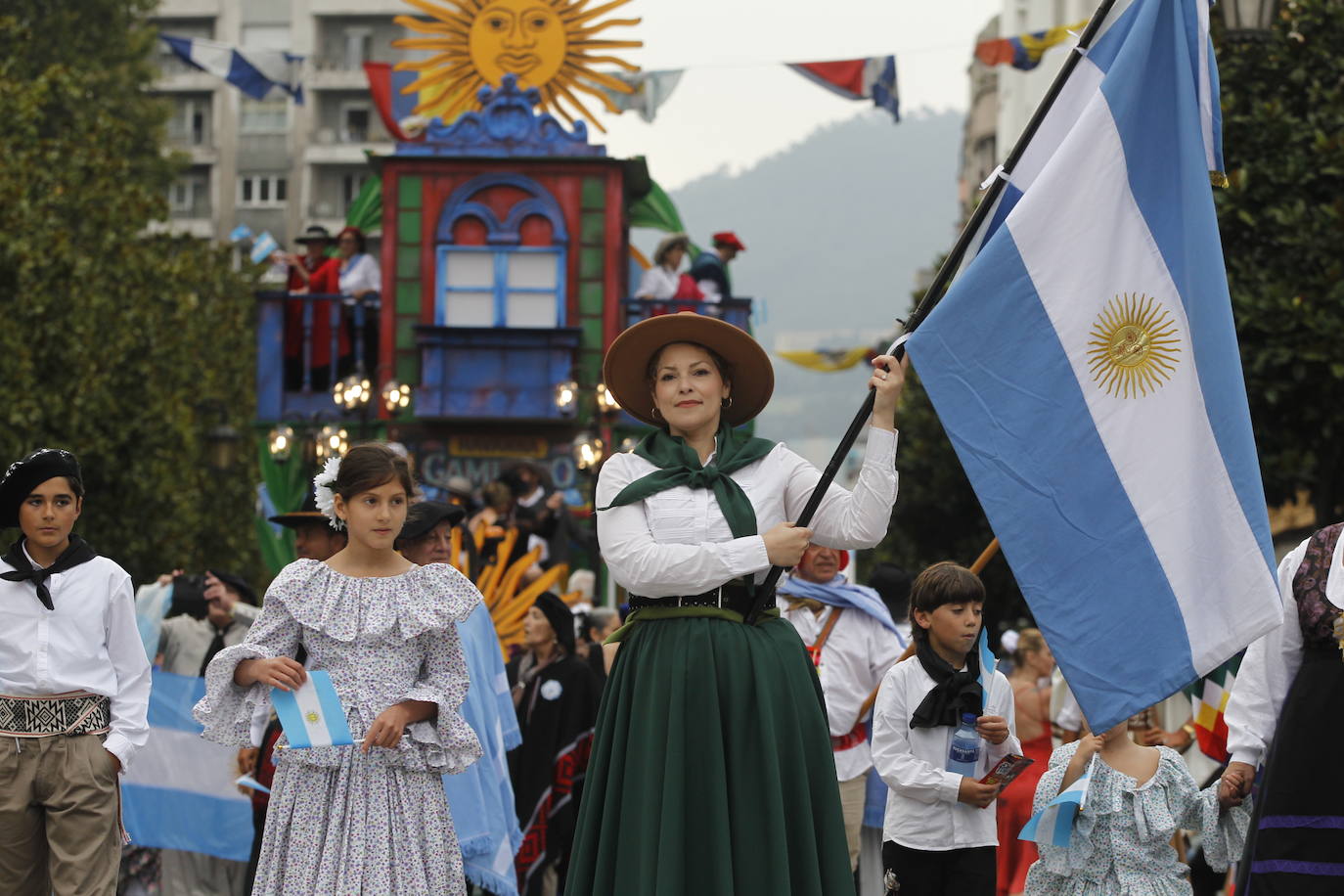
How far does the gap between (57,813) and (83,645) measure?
2.10ft

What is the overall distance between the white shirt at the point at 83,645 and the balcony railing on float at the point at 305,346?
19832 mm

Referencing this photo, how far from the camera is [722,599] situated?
19.4ft

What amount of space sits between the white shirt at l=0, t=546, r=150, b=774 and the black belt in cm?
261

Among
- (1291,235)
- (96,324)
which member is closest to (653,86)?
(96,324)

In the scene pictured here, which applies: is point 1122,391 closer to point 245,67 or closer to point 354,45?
point 245,67

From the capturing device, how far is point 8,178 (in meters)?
27.4

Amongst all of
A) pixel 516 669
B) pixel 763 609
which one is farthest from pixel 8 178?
pixel 763 609

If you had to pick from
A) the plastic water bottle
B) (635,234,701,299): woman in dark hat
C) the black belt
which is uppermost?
(635,234,701,299): woman in dark hat

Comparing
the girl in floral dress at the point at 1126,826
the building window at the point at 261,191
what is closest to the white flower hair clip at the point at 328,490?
the girl in floral dress at the point at 1126,826

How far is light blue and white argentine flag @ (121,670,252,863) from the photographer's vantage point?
11320 millimetres

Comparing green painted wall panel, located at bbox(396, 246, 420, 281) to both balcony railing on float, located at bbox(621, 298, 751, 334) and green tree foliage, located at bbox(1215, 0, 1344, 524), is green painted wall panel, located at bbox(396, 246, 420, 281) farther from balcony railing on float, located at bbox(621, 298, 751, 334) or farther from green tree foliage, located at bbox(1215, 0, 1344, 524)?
green tree foliage, located at bbox(1215, 0, 1344, 524)

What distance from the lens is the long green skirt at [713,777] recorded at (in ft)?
18.6

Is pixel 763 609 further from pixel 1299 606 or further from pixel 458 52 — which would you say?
pixel 458 52

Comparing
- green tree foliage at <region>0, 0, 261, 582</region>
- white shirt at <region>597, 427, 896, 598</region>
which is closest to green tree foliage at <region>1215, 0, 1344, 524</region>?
white shirt at <region>597, 427, 896, 598</region>
